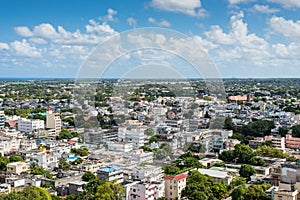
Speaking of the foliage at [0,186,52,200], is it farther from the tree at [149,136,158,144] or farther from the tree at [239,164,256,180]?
the tree at [239,164,256,180]

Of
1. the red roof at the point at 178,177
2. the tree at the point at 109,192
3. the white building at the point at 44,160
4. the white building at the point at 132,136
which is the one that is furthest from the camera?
the white building at the point at 44,160

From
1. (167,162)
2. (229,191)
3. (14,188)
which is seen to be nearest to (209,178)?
(229,191)

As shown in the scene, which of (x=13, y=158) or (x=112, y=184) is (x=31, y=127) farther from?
(x=112, y=184)

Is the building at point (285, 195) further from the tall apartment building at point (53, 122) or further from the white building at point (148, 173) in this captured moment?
the tall apartment building at point (53, 122)

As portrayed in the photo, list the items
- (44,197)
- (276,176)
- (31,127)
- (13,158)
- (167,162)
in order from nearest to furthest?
(44,197)
(167,162)
(276,176)
(13,158)
(31,127)

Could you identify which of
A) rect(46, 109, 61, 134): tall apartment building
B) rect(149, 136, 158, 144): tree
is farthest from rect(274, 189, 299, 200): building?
rect(46, 109, 61, 134): tall apartment building

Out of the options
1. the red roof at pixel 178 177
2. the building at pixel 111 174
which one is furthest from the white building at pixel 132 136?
the red roof at pixel 178 177
